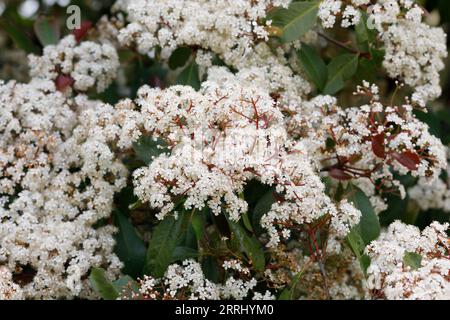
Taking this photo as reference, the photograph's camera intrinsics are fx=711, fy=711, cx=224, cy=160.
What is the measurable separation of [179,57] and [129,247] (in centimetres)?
99

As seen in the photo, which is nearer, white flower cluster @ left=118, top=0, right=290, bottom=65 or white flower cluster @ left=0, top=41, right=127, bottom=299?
white flower cluster @ left=0, top=41, right=127, bottom=299

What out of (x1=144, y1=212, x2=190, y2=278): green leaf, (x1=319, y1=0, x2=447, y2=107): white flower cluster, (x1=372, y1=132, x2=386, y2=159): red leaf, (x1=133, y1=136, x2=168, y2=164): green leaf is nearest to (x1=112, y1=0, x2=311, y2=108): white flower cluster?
(x1=319, y1=0, x2=447, y2=107): white flower cluster

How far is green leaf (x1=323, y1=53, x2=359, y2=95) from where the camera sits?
356 cm

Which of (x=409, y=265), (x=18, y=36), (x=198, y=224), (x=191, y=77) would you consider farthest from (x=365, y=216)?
(x=18, y=36)

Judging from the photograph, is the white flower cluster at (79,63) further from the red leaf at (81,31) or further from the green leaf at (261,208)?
the green leaf at (261,208)

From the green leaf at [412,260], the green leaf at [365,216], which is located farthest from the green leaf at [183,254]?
the green leaf at [412,260]

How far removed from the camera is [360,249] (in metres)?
2.93

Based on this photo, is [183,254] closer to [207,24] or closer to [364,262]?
[364,262]

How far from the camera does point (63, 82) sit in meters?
3.65

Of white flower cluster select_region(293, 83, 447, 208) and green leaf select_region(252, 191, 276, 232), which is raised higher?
white flower cluster select_region(293, 83, 447, 208)

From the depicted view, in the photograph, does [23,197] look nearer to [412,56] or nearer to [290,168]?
[290,168]

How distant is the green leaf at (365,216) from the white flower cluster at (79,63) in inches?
57.2

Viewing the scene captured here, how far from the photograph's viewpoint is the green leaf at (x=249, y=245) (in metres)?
2.82

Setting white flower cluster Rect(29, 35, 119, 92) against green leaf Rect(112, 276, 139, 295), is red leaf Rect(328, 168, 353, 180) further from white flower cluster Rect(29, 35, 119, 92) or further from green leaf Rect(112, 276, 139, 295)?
white flower cluster Rect(29, 35, 119, 92)
